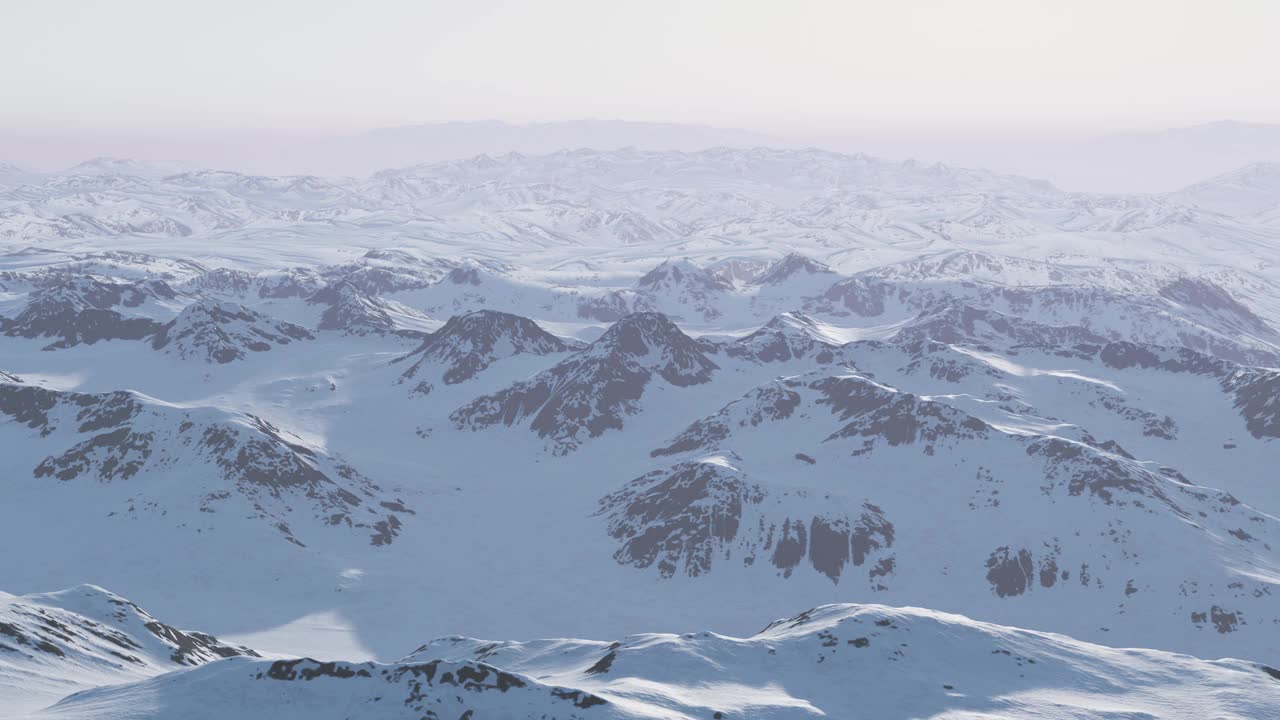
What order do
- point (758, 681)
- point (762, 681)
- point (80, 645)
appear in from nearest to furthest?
1. point (758, 681)
2. point (762, 681)
3. point (80, 645)

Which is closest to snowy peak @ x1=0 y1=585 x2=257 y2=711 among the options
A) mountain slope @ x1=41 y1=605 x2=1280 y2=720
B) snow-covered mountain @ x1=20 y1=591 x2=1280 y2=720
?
snow-covered mountain @ x1=20 y1=591 x2=1280 y2=720

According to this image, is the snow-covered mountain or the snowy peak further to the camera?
the snowy peak

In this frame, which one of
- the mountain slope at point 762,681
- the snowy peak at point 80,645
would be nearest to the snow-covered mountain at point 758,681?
the mountain slope at point 762,681

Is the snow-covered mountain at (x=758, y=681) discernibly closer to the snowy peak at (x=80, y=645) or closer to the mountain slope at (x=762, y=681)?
the mountain slope at (x=762, y=681)

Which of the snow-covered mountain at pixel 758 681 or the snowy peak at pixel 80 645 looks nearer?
the snow-covered mountain at pixel 758 681

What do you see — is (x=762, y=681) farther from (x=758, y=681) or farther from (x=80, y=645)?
(x=80, y=645)

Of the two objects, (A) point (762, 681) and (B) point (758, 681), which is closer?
(B) point (758, 681)

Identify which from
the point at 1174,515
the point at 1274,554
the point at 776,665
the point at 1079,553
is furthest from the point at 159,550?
the point at 1274,554

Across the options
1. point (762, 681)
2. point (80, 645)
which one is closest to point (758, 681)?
point (762, 681)

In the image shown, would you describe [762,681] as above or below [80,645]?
above

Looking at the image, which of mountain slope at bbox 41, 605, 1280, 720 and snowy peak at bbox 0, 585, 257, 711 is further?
snowy peak at bbox 0, 585, 257, 711

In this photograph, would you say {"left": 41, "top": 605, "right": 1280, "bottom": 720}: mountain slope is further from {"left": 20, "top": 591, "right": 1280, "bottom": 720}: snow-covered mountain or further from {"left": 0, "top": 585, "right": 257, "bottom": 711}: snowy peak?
{"left": 0, "top": 585, "right": 257, "bottom": 711}: snowy peak
